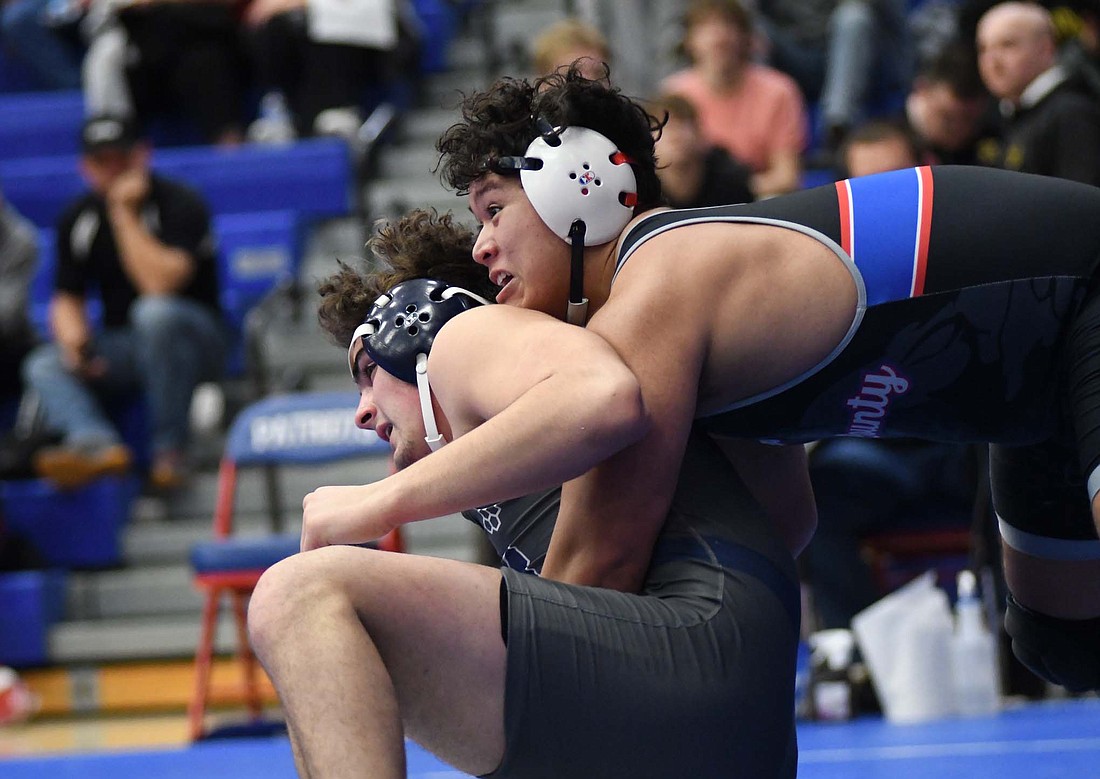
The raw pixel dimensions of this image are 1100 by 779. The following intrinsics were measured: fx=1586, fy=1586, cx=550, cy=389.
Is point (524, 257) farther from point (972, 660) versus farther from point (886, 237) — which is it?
point (972, 660)

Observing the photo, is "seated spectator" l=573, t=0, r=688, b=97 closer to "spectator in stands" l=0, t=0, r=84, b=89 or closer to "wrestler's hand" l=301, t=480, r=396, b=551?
"spectator in stands" l=0, t=0, r=84, b=89

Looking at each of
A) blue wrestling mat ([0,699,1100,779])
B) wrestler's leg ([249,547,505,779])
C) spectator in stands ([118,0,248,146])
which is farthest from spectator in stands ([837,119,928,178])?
spectator in stands ([118,0,248,146])

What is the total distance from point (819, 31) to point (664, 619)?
5767 millimetres

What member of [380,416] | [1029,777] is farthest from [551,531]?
[1029,777]

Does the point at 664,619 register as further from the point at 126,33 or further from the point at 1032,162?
the point at 126,33

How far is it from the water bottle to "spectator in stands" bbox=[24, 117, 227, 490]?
3204mm

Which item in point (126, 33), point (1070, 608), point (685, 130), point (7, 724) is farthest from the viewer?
point (126, 33)

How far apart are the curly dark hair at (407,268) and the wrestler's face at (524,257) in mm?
166

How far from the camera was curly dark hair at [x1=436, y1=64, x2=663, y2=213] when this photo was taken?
2.31 metres

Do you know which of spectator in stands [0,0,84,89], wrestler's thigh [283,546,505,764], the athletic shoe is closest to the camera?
wrestler's thigh [283,546,505,764]

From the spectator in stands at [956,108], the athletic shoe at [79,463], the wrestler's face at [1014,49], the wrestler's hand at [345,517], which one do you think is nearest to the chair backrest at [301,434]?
the athletic shoe at [79,463]

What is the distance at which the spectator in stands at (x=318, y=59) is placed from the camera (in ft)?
24.2

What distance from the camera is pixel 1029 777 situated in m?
3.38

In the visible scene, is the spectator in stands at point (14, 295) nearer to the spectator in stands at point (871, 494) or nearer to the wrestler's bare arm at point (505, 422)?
the spectator in stands at point (871, 494)
